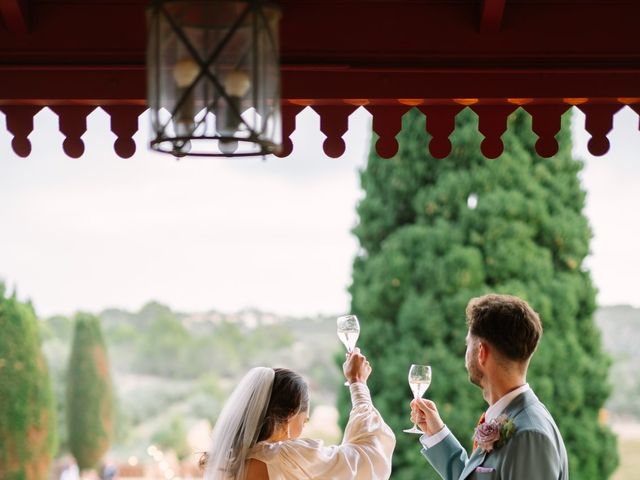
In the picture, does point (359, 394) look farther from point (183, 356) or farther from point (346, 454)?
point (183, 356)

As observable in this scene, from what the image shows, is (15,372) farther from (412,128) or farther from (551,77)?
(551,77)

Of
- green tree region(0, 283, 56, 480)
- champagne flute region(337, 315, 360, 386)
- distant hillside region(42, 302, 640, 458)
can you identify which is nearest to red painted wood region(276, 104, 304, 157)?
champagne flute region(337, 315, 360, 386)

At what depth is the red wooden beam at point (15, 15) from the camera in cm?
324

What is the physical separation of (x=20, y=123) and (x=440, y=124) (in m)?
1.41

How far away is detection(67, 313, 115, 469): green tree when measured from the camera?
13383 mm

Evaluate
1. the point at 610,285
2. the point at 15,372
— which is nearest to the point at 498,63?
the point at 15,372

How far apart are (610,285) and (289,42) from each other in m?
9.41

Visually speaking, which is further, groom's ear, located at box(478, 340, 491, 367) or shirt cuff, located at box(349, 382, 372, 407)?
shirt cuff, located at box(349, 382, 372, 407)

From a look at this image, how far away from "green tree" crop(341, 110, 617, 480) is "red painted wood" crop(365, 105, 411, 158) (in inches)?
206

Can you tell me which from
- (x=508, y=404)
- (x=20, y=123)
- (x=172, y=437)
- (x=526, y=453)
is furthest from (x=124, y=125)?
(x=172, y=437)

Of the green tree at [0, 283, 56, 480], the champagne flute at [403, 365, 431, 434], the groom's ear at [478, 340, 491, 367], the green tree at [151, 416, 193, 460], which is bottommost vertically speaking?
the green tree at [151, 416, 193, 460]

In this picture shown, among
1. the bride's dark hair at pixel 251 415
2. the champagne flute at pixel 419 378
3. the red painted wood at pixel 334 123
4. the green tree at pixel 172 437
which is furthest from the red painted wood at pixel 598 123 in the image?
the green tree at pixel 172 437

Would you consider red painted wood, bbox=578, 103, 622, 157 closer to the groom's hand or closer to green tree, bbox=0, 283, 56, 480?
the groom's hand

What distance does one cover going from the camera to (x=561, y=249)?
884 centimetres
